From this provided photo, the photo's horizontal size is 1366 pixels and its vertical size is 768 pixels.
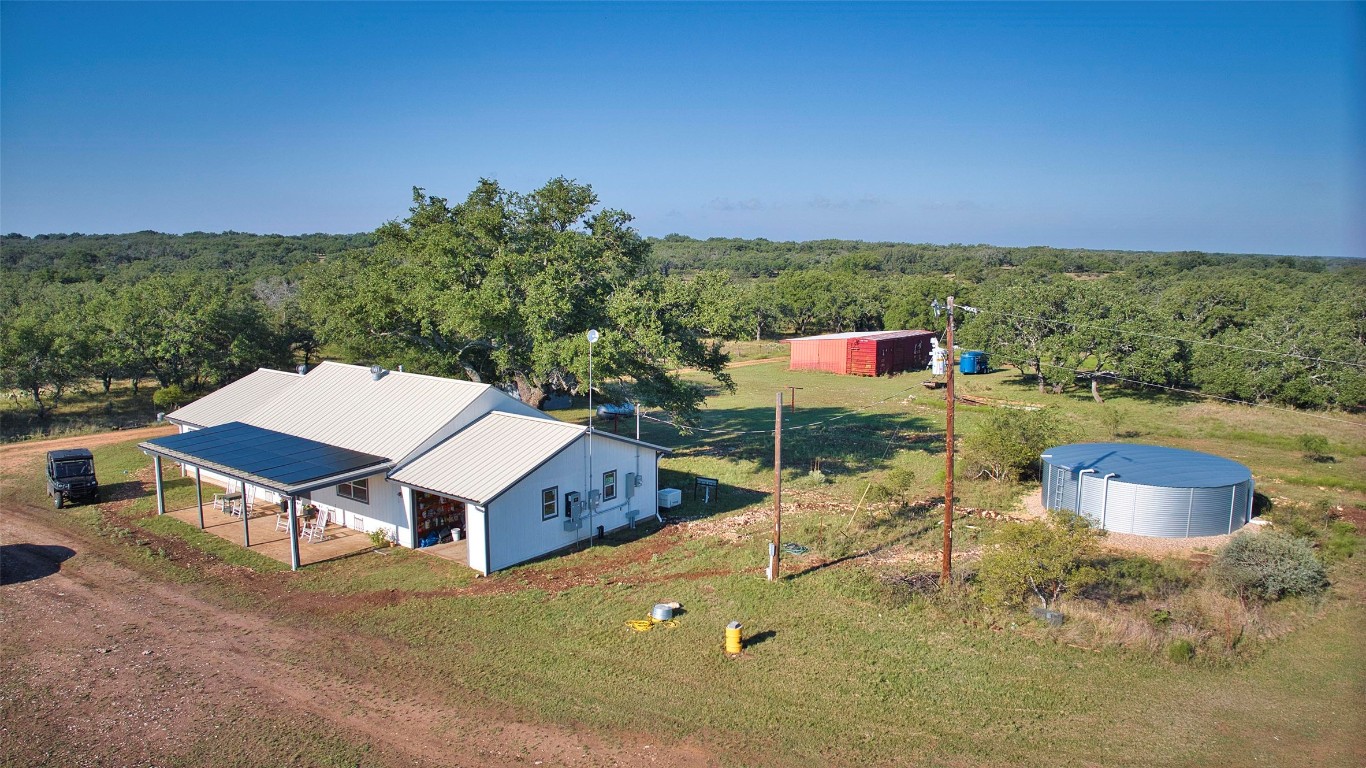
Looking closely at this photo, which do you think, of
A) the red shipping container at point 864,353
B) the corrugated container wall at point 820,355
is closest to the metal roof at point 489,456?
the red shipping container at point 864,353

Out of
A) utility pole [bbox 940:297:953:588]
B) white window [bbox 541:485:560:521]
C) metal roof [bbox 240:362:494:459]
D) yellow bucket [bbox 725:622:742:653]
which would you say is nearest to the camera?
yellow bucket [bbox 725:622:742:653]

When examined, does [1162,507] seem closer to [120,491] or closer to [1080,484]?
[1080,484]

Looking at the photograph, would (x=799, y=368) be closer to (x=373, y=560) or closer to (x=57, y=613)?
(x=373, y=560)

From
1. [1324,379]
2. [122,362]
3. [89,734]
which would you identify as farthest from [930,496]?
[122,362]

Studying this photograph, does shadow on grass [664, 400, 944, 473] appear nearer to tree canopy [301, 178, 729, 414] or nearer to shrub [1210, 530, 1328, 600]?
tree canopy [301, 178, 729, 414]

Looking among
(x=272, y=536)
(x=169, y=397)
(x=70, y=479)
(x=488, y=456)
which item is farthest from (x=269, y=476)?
(x=169, y=397)

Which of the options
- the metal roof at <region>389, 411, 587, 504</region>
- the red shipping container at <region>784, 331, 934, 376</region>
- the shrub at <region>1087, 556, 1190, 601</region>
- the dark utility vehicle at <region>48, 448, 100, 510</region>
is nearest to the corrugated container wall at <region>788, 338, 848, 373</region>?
the red shipping container at <region>784, 331, 934, 376</region>
